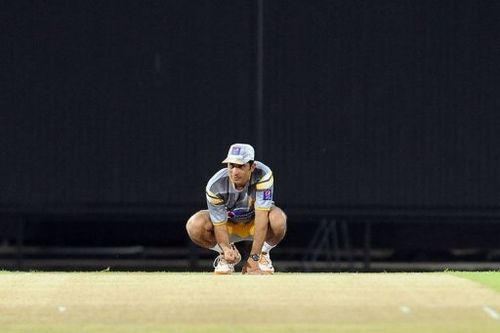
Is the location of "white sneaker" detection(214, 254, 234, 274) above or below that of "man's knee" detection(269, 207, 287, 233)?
below

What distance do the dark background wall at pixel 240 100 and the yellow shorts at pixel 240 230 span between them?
12.9ft

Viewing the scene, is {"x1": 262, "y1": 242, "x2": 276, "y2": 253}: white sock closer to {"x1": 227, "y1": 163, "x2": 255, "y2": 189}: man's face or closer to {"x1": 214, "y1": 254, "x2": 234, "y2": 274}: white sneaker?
{"x1": 214, "y1": 254, "x2": 234, "y2": 274}: white sneaker

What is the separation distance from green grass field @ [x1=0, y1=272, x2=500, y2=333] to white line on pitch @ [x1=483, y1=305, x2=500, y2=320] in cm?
1

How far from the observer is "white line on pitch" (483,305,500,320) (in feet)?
30.1

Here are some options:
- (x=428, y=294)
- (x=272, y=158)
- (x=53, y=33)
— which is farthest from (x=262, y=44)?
(x=428, y=294)

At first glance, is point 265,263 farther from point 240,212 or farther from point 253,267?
point 240,212

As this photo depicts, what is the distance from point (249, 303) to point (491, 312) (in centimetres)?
167

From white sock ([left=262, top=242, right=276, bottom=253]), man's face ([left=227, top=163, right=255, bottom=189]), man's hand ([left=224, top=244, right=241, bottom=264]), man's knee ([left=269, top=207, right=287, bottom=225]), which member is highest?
man's face ([left=227, top=163, right=255, bottom=189])

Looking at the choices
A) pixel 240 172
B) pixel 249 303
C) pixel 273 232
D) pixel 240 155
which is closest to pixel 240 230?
pixel 273 232

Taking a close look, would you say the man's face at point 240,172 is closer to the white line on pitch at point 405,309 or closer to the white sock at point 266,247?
the white sock at point 266,247

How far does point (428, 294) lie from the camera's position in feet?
33.6

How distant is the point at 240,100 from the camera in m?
17.1

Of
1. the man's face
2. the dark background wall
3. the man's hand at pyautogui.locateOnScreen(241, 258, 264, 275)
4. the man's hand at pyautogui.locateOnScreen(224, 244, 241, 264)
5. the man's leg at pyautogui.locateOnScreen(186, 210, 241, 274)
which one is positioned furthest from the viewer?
the dark background wall

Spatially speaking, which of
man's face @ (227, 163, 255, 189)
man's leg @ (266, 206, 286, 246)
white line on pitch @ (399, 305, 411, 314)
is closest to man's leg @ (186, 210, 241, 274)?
man's leg @ (266, 206, 286, 246)
